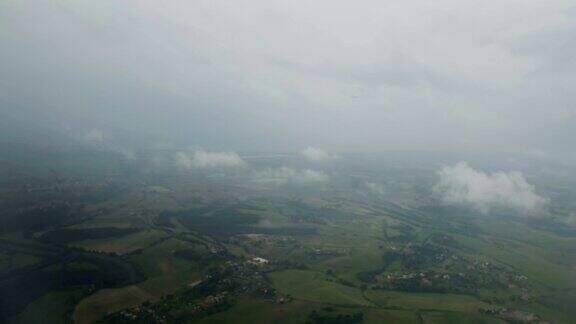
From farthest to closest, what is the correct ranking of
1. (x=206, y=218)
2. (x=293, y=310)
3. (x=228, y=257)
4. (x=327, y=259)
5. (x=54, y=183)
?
(x=54, y=183) → (x=206, y=218) → (x=327, y=259) → (x=228, y=257) → (x=293, y=310)

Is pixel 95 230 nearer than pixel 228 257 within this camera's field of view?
No

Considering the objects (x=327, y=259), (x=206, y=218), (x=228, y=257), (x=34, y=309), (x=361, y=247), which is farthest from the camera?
(x=206, y=218)

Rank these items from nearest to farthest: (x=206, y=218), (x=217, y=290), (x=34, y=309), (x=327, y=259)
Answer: (x=34, y=309)
(x=217, y=290)
(x=327, y=259)
(x=206, y=218)

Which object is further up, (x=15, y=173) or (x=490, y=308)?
(x=15, y=173)

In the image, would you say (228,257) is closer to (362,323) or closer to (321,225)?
(362,323)

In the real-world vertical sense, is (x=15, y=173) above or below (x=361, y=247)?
above

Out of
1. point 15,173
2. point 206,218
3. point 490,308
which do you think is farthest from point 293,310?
point 15,173

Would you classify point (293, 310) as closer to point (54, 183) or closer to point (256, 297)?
point (256, 297)

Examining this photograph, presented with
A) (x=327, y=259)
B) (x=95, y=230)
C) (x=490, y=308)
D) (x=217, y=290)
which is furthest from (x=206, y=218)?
(x=490, y=308)

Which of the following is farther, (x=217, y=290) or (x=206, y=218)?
(x=206, y=218)
